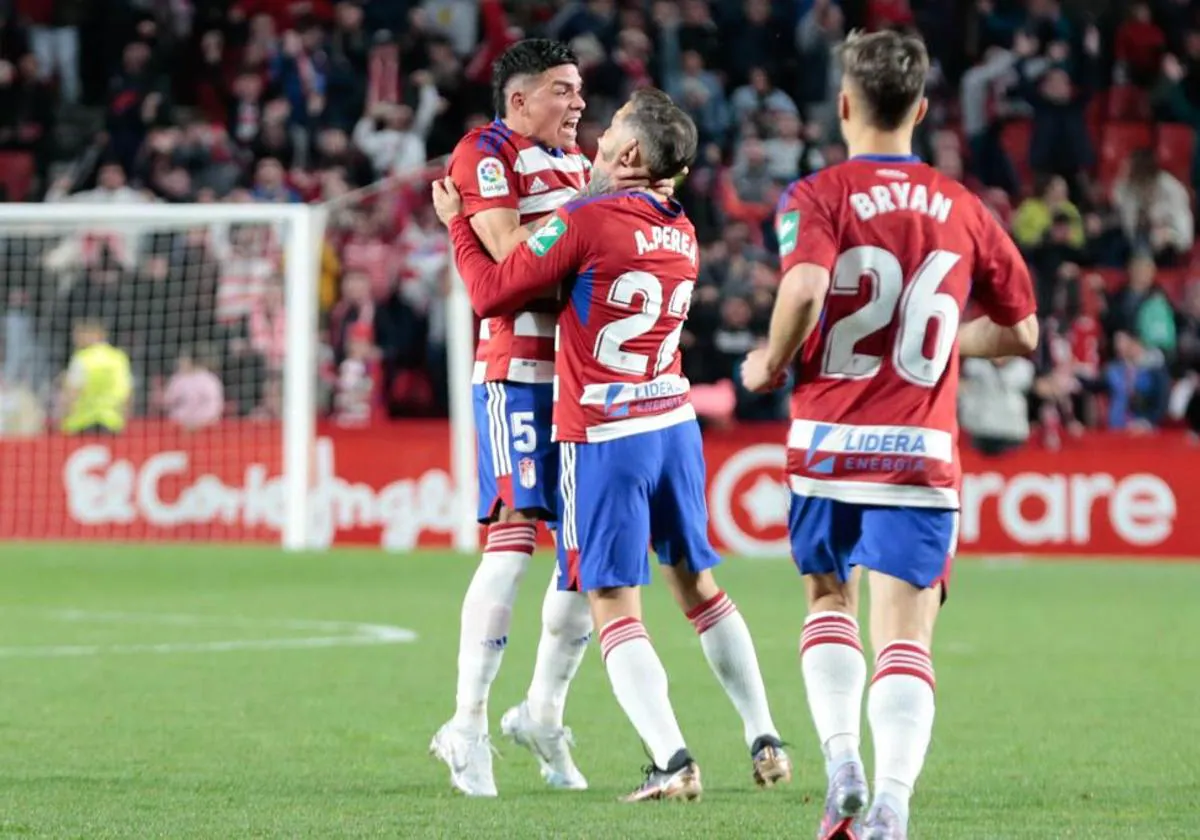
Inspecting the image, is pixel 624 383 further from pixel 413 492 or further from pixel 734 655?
pixel 413 492

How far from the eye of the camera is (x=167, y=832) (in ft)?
18.7

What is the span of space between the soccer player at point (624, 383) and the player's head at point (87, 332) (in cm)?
1356

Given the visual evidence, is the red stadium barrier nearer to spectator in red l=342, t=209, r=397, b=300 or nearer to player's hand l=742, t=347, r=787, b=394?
spectator in red l=342, t=209, r=397, b=300

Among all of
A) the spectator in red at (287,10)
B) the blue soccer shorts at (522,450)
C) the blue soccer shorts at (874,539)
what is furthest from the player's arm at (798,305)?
the spectator in red at (287,10)

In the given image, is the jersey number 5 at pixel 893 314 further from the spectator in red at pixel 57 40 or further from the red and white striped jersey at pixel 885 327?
the spectator in red at pixel 57 40

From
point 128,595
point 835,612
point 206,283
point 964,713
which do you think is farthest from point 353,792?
point 206,283

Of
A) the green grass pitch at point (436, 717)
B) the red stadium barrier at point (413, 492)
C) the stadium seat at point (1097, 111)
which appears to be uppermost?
the stadium seat at point (1097, 111)

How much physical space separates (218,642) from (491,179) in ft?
17.3

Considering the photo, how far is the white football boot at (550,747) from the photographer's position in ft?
22.6

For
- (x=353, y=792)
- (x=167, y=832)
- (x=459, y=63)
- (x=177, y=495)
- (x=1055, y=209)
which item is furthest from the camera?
(x=459, y=63)

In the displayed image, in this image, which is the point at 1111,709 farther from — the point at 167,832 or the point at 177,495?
the point at 177,495

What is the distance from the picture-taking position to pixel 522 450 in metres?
6.82

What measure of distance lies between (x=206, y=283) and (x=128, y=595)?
6.37 meters

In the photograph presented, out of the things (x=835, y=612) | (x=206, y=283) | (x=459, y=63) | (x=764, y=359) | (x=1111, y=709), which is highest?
(x=459, y=63)
